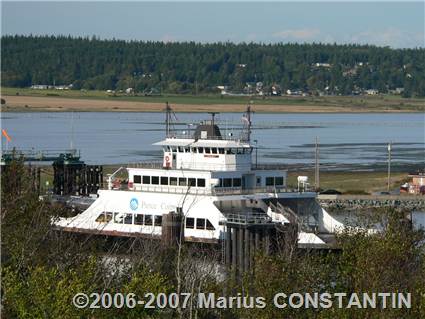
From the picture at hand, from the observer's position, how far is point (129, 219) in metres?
64.8

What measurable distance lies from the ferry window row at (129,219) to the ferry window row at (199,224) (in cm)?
177

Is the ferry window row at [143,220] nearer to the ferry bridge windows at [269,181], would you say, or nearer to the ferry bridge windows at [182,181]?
the ferry bridge windows at [182,181]

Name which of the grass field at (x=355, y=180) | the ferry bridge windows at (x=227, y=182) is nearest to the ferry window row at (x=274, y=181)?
the ferry bridge windows at (x=227, y=182)

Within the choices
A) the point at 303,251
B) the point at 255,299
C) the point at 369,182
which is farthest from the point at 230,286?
the point at 369,182

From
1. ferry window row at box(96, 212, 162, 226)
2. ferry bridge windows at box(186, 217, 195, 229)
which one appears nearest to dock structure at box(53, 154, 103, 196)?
ferry window row at box(96, 212, 162, 226)

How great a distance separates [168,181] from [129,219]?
2292 millimetres

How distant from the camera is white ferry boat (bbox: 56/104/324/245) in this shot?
61500 mm

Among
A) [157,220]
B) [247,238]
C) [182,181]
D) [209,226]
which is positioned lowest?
[157,220]

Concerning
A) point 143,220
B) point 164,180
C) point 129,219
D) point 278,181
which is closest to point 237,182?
point 278,181

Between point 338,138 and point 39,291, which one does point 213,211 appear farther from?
point 338,138

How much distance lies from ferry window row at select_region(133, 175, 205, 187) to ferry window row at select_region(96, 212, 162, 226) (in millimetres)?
1589

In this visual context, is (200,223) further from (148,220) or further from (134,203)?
(134,203)

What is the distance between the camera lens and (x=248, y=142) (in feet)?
214

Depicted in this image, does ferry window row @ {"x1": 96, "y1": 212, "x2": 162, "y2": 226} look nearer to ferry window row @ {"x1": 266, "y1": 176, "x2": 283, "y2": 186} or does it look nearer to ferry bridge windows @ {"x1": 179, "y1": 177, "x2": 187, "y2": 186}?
ferry bridge windows @ {"x1": 179, "y1": 177, "x2": 187, "y2": 186}
